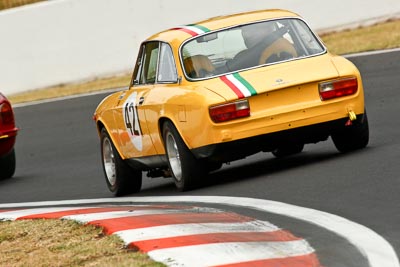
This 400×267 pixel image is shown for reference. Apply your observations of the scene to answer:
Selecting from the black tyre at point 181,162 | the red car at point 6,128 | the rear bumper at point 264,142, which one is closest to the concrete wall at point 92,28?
the red car at point 6,128

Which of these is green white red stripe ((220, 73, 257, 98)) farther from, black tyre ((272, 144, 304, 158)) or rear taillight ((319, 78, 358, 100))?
black tyre ((272, 144, 304, 158))

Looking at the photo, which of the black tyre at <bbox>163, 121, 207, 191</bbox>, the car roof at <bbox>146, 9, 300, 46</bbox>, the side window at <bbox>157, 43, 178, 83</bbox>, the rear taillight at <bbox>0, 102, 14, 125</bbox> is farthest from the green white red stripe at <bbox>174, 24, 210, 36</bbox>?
the rear taillight at <bbox>0, 102, 14, 125</bbox>

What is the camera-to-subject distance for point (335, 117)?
11.7 metres

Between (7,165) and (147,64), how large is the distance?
4.51 meters

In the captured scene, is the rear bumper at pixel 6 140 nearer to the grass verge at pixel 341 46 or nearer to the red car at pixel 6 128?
the red car at pixel 6 128

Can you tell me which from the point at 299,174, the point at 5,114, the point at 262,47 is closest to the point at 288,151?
the point at 262,47

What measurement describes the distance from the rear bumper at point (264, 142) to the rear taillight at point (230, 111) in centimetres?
22

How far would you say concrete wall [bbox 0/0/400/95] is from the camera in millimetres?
26703

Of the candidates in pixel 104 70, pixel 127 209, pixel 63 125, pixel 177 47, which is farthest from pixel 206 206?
pixel 104 70

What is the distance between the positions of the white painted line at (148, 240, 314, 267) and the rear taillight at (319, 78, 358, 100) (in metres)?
3.86

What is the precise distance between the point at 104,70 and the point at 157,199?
51.3 feet

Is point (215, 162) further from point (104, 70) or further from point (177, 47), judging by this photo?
point (104, 70)

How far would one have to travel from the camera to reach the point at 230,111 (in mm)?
11305

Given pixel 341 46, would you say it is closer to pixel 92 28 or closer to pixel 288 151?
Answer: pixel 92 28
